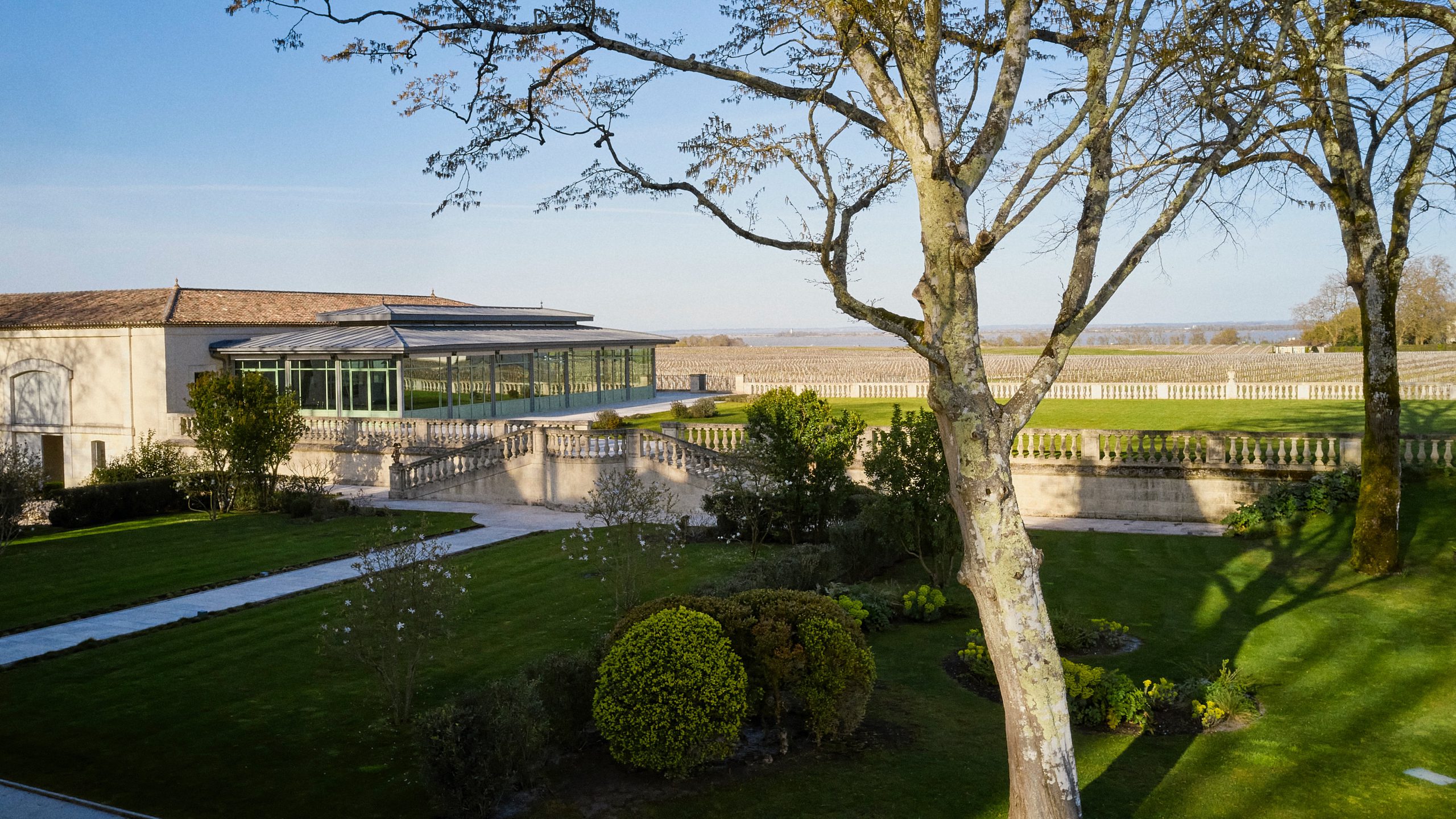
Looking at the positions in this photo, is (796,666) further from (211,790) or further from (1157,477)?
(1157,477)

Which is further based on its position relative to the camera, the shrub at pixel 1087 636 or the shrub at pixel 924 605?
the shrub at pixel 924 605

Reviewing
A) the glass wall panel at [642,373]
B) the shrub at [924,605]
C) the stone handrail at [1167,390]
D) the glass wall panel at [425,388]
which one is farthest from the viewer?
the glass wall panel at [642,373]

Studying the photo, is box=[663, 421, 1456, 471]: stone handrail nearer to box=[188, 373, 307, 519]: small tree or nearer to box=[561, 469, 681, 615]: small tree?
box=[561, 469, 681, 615]: small tree

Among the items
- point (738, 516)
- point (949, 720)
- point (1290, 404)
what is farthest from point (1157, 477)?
point (1290, 404)

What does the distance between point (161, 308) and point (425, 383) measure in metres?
10.7

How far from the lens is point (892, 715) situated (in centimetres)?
1035

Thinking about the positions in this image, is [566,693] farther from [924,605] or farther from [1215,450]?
[1215,450]

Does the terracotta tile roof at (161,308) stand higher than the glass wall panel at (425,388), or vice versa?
the terracotta tile roof at (161,308)

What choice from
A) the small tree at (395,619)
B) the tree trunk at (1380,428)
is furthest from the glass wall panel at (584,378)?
the small tree at (395,619)

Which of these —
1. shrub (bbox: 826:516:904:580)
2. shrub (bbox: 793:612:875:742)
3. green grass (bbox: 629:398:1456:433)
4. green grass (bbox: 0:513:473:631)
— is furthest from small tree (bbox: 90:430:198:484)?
shrub (bbox: 793:612:875:742)

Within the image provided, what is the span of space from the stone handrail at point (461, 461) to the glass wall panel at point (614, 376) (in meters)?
22.7

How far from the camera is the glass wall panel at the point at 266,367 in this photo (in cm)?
4003

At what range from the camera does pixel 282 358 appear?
4006 centimetres

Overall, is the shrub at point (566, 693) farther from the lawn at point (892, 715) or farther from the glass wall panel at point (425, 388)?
the glass wall panel at point (425, 388)
